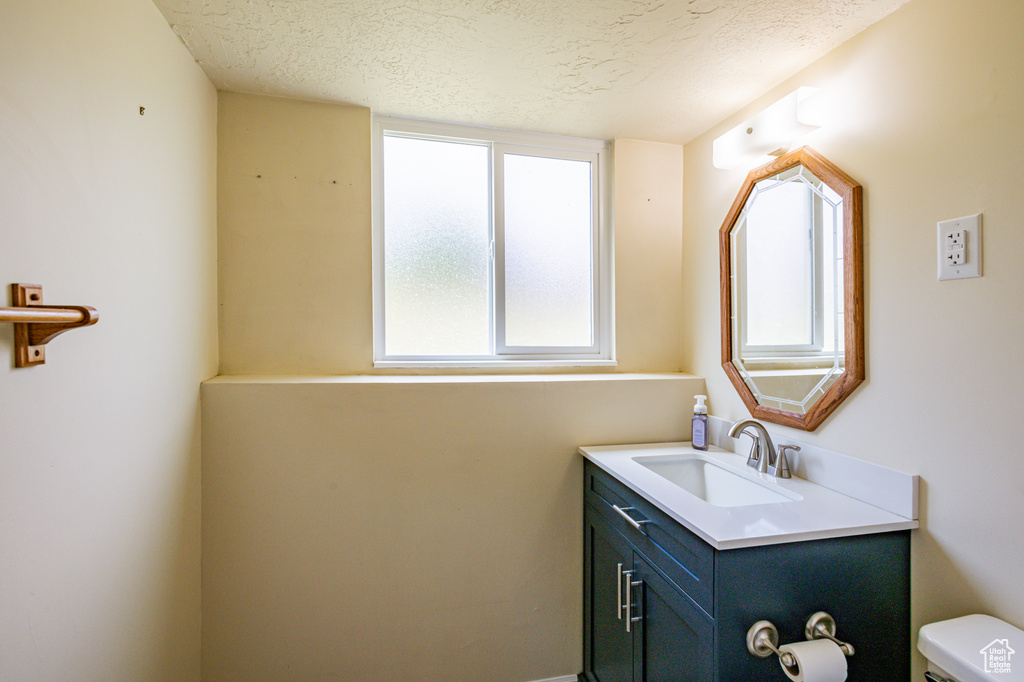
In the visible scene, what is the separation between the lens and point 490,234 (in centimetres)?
202

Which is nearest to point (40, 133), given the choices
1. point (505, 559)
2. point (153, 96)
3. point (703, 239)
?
point (153, 96)

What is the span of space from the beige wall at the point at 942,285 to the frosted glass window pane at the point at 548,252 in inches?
39.3

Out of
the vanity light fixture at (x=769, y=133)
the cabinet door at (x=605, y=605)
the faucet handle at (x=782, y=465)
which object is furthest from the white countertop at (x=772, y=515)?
the vanity light fixture at (x=769, y=133)

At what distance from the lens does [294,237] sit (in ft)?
5.66

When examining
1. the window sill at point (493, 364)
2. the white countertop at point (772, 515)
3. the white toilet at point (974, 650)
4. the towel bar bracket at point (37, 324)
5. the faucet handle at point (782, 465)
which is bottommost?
the white toilet at point (974, 650)

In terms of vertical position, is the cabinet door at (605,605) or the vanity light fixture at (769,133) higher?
the vanity light fixture at (769,133)

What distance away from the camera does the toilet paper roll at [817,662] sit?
93cm

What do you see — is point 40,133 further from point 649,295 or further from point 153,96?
point 649,295

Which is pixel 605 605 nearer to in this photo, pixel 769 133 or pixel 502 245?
pixel 502 245

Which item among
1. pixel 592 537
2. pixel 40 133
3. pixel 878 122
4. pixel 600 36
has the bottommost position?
pixel 592 537

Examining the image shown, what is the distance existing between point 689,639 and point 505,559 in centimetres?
78

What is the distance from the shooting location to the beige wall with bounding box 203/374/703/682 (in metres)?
1.55

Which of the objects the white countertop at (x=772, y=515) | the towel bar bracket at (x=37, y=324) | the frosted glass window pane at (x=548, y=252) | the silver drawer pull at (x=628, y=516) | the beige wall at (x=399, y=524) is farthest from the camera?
the frosted glass window pane at (x=548, y=252)

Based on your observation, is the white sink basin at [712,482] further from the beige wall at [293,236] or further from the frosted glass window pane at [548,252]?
the beige wall at [293,236]
